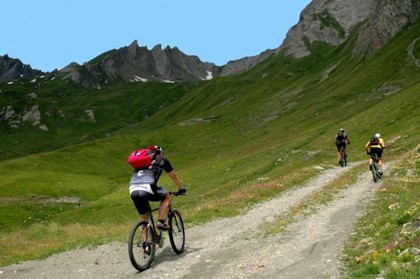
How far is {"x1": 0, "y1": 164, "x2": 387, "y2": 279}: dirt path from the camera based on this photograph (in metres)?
13.3

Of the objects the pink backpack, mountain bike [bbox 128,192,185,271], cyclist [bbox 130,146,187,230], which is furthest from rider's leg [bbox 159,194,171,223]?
the pink backpack

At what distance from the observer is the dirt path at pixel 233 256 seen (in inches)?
524

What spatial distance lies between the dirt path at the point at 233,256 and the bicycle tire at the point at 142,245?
309mm

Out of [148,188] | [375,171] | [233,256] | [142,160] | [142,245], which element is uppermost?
[142,160]

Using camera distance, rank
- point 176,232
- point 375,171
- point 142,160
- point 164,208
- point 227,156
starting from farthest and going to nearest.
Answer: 1. point 227,156
2. point 375,171
3. point 176,232
4. point 164,208
5. point 142,160

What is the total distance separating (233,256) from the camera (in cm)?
1533

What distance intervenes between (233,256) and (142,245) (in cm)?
318

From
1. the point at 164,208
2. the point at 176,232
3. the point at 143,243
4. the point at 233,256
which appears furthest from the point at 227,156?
the point at 143,243

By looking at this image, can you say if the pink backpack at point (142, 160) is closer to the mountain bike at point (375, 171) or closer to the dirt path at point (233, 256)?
the dirt path at point (233, 256)

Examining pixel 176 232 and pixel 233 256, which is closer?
pixel 233 256

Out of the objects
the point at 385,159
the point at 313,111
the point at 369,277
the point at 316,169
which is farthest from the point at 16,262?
the point at 313,111

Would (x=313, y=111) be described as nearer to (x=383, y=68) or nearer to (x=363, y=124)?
(x=383, y=68)

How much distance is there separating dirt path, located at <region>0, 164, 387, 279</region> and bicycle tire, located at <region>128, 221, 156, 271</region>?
31 cm

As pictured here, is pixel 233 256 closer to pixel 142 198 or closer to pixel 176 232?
pixel 176 232
